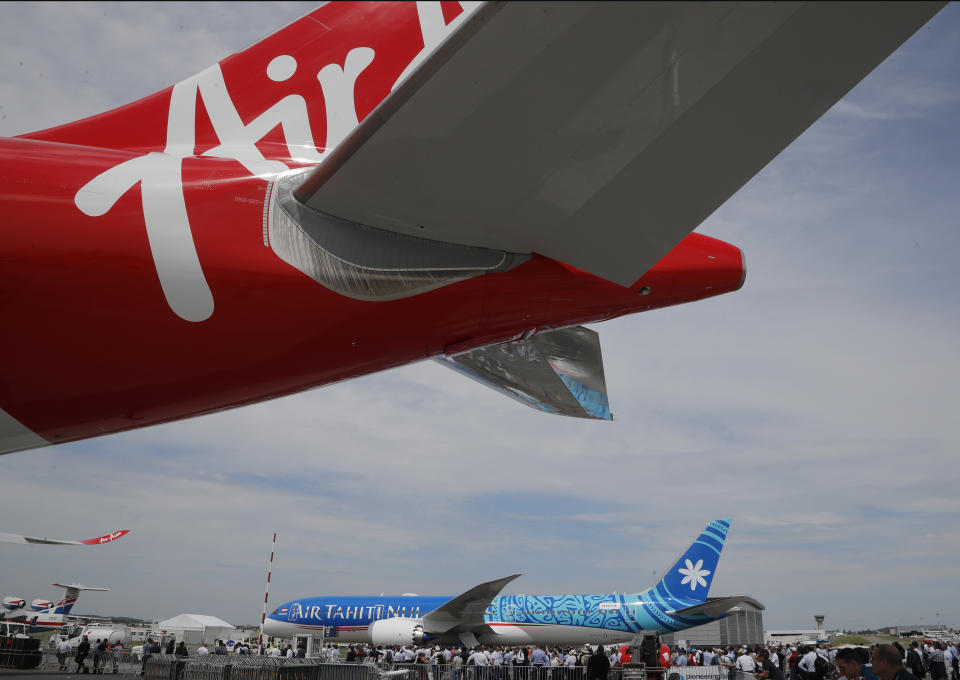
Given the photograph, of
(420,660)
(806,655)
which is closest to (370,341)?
(806,655)

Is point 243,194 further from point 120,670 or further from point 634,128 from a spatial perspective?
point 120,670

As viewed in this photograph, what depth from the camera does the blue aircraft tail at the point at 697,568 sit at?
1021 inches

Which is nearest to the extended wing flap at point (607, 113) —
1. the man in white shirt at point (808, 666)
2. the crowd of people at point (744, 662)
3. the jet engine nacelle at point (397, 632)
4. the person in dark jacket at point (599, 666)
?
the crowd of people at point (744, 662)

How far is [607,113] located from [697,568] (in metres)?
26.5

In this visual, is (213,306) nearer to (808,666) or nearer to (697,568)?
(808,666)

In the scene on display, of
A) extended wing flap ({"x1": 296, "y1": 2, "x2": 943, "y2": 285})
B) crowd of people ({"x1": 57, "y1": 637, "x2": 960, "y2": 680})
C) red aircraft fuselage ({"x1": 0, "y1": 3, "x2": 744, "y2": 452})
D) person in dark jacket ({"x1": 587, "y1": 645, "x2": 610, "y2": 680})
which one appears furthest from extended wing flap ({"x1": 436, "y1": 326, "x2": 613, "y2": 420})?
person in dark jacket ({"x1": 587, "y1": 645, "x2": 610, "y2": 680})

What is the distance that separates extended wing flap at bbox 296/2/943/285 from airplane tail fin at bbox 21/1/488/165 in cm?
123

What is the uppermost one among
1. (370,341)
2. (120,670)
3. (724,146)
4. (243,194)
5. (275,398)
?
(243,194)

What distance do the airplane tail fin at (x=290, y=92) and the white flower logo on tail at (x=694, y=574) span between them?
2520 cm

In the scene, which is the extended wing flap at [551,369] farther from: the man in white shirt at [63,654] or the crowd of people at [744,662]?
the man in white shirt at [63,654]

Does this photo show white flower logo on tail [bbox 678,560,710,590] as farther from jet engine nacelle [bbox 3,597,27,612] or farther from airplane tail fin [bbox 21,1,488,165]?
jet engine nacelle [bbox 3,597,27,612]

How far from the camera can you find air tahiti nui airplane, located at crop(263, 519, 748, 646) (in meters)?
25.2

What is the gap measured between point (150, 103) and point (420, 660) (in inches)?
812

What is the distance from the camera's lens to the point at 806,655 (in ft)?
50.9
